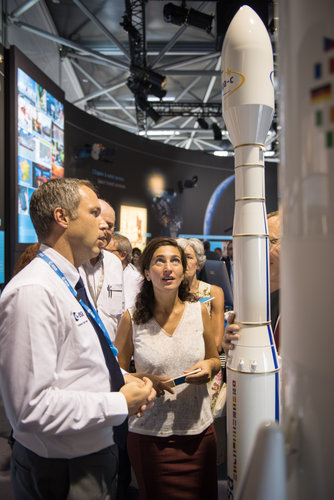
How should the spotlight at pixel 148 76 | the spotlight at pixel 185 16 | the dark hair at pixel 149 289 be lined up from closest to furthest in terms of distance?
the dark hair at pixel 149 289 → the spotlight at pixel 185 16 → the spotlight at pixel 148 76

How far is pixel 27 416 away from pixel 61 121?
5.72m

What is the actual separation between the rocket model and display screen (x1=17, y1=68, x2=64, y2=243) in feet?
12.0

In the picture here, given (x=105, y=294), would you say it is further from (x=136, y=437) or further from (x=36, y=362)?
(x=36, y=362)

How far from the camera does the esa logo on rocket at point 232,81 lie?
1.49 m

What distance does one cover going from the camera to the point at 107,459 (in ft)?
4.24

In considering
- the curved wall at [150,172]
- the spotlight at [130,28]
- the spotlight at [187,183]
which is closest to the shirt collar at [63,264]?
the curved wall at [150,172]

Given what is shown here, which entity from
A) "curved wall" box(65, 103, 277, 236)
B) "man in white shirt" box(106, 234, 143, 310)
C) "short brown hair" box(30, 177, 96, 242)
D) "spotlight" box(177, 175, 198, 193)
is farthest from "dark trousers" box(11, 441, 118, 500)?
"spotlight" box(177, 175, 198, 193)

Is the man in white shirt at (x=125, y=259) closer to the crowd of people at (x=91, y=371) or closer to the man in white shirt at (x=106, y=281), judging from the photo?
the man in white shirt at (x=106, y=281)

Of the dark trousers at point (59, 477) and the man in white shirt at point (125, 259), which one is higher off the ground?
the man in white shirt at point (125, 259)

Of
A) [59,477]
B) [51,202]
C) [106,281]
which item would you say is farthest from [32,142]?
[59,477]

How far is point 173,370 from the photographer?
1.79 m

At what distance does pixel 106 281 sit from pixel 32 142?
2.97 m

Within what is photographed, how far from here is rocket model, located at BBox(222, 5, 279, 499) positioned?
145 centimetres

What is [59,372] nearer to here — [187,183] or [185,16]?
[185,16]
